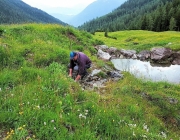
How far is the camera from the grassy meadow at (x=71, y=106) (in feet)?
18.4

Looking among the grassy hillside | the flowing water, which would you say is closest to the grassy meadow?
the flowing water

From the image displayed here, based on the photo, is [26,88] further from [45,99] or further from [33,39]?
[33,39]

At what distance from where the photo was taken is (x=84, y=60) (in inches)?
492

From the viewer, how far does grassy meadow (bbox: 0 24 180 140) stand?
5605 millimetres

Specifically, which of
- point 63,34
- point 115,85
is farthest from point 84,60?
point 63,34

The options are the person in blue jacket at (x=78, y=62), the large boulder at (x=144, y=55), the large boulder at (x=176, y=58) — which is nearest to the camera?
the person in blue jacket at (x=78, y=62)

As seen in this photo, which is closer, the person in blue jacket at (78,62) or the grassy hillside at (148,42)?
the person in blue jacket at (78,62)

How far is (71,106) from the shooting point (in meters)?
6.96

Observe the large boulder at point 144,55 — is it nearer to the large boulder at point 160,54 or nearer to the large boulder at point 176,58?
the large boulder at point 160,54

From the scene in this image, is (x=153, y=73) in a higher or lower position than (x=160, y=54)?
lower

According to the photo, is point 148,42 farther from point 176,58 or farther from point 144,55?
point 176,58

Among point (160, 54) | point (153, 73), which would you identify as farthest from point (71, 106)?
point (160, 54)

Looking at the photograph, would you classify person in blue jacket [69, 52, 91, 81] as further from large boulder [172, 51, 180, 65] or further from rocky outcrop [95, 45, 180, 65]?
large boulder [172, 51, 180, 65]

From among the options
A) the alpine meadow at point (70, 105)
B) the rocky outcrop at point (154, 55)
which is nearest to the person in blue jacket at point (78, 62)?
the alpine meadow at point (70, 105)
